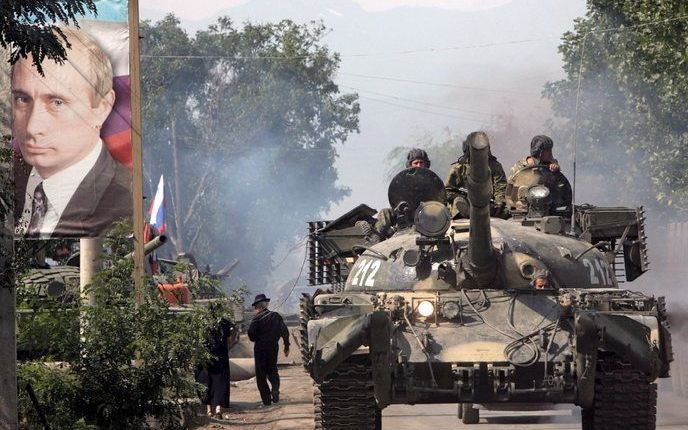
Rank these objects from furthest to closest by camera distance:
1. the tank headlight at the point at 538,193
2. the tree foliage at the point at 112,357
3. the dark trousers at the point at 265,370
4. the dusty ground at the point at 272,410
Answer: the dark trousers at the point at 265,370, the dusty ground at the point at 272,410, the tank headlight at the point at 538,193, the tree foliage at the point at 112,357

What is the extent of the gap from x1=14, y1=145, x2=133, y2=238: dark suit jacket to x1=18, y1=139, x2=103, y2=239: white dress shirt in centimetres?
5

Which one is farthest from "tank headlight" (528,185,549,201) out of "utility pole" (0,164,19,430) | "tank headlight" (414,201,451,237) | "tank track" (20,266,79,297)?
"utility pole" (0,164,19,430)

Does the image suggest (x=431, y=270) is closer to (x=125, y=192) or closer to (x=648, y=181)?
(x=125, y=192)

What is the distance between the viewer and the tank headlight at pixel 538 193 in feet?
47.3

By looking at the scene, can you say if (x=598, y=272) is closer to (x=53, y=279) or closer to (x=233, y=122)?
(x=53, y=279)

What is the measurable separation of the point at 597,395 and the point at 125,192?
18.6 ft

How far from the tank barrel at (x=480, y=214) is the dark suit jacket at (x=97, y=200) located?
4087 mm

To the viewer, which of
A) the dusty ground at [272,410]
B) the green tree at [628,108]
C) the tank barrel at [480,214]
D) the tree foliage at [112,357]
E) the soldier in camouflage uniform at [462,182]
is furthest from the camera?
the green tree at [628,108]

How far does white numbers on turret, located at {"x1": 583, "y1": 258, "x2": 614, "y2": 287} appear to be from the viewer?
1357 centimetres

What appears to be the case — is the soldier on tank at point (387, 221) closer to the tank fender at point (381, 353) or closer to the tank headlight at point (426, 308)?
the tank headlight at point (426, 308)

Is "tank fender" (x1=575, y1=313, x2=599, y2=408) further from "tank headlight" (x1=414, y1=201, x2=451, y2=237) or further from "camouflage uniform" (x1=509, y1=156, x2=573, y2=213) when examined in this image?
"camouflage uniform" (x1=509, y1=156, x2=573, y2=213)

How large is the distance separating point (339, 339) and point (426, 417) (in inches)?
218

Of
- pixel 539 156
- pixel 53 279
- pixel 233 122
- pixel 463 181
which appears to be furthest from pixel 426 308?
pixel 233 122

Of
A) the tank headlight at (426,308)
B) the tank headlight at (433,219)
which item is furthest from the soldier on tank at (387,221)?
the tank headlight at (426,308)
